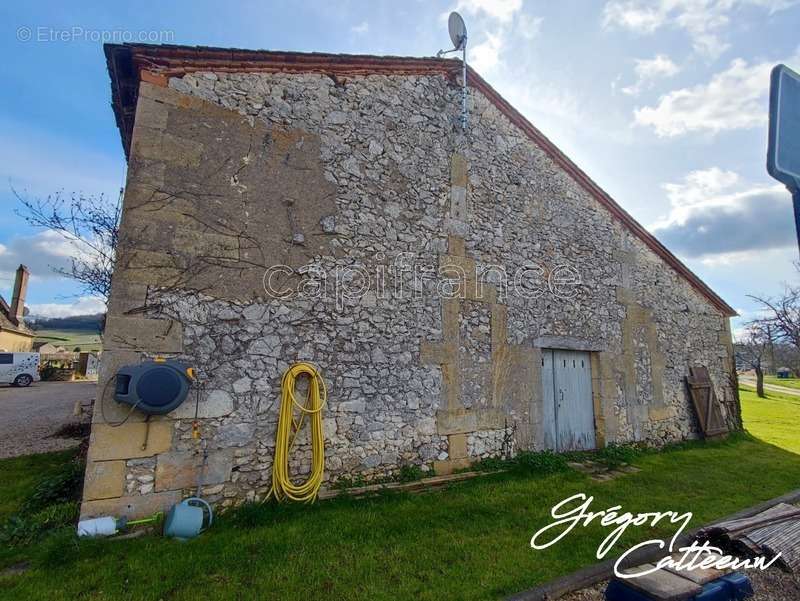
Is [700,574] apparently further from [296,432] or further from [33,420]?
[33,420]

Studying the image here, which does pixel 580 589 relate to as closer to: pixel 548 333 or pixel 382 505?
pixel 382 505

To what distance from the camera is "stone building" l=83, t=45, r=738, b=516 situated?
409 cm

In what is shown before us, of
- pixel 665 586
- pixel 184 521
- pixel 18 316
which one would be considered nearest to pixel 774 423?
pixel 665 586

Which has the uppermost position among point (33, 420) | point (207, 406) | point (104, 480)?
point (207, 406)

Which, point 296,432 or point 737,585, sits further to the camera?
point 296,432

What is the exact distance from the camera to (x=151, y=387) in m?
3.69

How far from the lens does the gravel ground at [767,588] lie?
2.95 m

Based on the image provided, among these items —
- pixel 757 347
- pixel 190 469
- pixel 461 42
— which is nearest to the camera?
pixel 190 469

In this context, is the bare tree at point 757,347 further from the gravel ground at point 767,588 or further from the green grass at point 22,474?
the green grass at point 22,474

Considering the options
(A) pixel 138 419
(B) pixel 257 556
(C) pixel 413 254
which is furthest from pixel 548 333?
(A) pixel 138 419

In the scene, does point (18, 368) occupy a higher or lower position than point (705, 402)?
higher

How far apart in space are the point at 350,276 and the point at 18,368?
2179 cm

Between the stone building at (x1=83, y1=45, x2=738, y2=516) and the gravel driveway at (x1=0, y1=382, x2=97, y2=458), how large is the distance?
15.7 feet

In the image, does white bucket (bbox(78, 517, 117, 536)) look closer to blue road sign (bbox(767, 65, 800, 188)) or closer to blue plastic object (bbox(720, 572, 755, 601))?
blue plastic object (bbox(720, 572, 755, 601))
